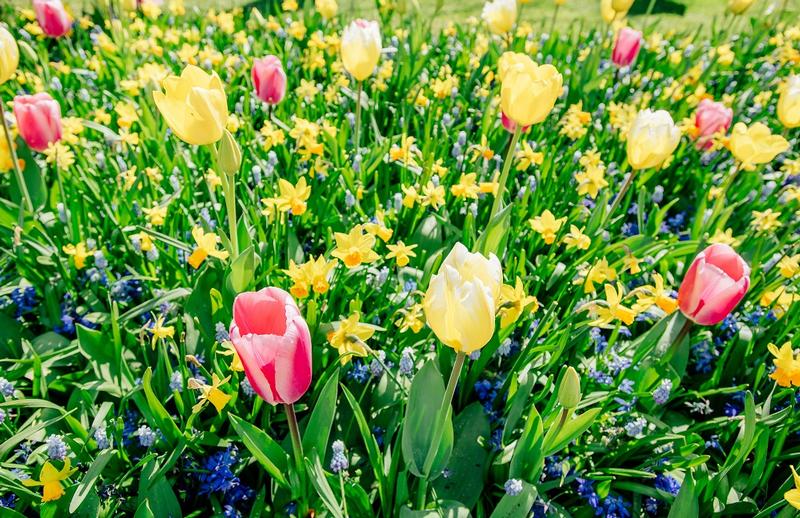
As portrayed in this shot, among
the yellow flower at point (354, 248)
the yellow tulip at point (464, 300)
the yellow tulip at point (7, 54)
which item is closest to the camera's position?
the yellow tulip at point (464, 300)

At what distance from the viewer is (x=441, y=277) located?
41.3 inches

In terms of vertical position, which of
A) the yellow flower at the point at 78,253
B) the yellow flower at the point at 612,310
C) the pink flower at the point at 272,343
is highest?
the pink flower at the point at 272,343

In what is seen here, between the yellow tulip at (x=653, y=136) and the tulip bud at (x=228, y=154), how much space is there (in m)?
1.19

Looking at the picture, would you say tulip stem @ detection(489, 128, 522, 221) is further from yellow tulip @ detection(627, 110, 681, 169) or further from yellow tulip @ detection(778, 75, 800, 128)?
yellow tulip @ detection(778, 75, 800, 128)

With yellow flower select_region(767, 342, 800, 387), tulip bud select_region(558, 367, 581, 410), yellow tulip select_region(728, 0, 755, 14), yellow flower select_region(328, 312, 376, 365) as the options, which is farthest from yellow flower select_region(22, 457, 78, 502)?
yellow tulip select_region(728, 0, 755, 14)

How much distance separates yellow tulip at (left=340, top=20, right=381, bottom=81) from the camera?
211 centimetres

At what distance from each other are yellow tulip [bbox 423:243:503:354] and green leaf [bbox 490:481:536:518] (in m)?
0.49

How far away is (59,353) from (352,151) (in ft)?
4.37

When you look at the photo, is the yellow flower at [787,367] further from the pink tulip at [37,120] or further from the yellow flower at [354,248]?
the pink tulip at [37,120]

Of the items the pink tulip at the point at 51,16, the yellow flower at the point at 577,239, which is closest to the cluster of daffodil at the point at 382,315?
the yellow flower at the point at 577,239

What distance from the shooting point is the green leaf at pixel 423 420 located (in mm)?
1361

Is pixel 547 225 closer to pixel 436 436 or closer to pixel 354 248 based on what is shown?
pixel 354 248

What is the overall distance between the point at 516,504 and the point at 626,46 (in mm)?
2688

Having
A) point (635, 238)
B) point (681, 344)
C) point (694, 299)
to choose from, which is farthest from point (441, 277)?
point (635, 238)
